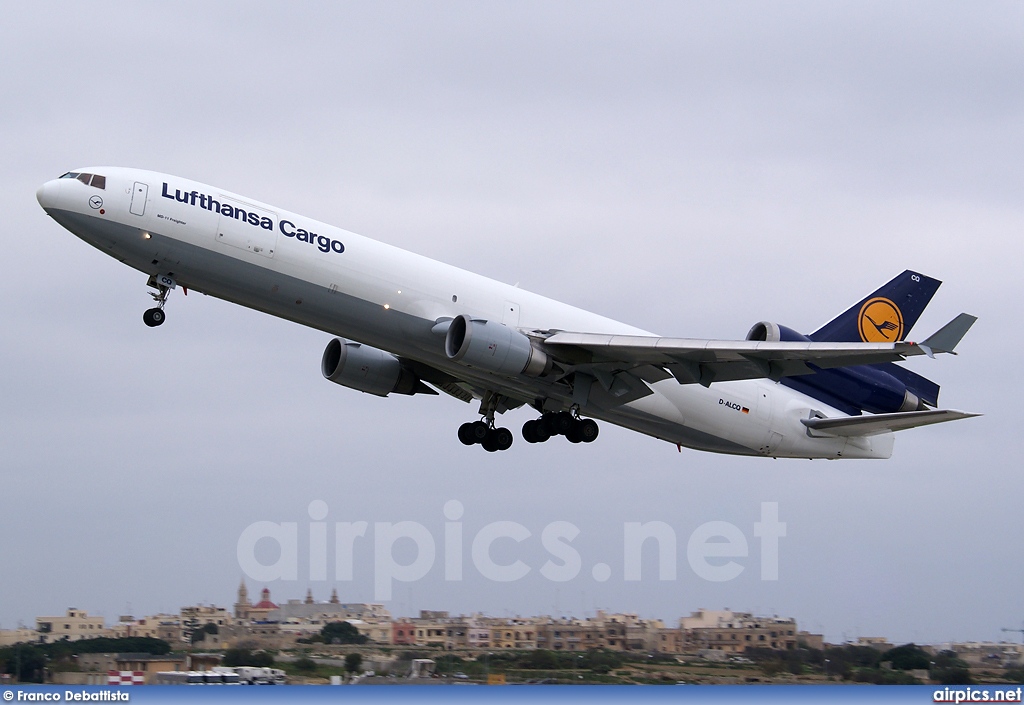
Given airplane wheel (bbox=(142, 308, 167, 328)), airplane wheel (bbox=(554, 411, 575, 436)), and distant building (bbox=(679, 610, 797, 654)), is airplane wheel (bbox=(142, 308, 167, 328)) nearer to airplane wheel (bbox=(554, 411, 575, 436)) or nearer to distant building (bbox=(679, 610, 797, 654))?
airplane wheel (bbox=(554, 411, 575, 436))

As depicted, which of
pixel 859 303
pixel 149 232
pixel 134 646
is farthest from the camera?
pixel 134 646

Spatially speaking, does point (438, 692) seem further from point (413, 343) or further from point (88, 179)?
point (88, 179)

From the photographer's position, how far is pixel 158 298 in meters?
31.9

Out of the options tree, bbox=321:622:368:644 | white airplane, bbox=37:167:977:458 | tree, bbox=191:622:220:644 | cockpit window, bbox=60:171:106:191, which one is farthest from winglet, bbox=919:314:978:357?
tree, bbox=191:622:220:644

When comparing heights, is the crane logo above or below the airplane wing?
above

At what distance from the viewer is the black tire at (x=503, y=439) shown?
3900cm

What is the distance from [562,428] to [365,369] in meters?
6.58

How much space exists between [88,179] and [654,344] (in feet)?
50.3

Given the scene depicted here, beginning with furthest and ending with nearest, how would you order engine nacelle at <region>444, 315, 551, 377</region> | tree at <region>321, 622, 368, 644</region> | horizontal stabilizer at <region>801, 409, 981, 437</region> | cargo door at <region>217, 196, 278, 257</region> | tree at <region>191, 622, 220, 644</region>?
tree at <region>321, 622, 368, 644</region> → tree at <region>191, 622, 220, 644</region> → horizontal stabilizer at <region>801, 409, 981, 437</region> → engine nacelle at <region>444, 315, 551, 377</region> → cargo door at <region>217, 196, 278, 257</region>

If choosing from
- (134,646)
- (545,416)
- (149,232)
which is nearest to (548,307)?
(545,416)

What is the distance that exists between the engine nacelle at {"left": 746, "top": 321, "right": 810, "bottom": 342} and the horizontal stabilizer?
11.6 feet

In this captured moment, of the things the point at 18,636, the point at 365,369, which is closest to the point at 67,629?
the point at 18,636

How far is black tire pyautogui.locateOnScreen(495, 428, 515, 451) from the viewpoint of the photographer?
39.0 metres

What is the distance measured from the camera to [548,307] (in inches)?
1394
